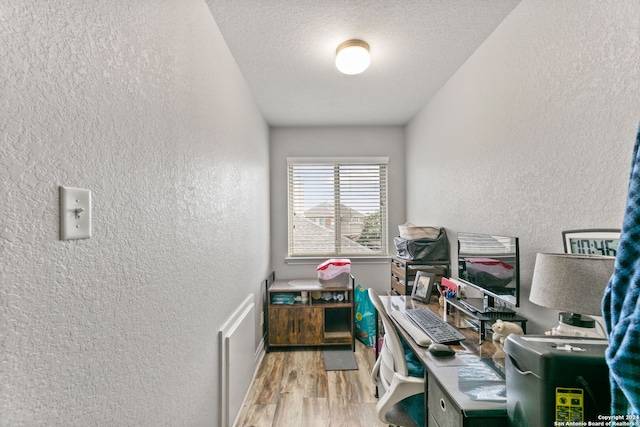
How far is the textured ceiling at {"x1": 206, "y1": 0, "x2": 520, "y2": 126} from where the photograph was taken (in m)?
1.63

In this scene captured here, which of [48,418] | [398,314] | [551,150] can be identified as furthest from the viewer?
[398,314]

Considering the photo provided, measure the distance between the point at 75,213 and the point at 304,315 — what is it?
2699 mm

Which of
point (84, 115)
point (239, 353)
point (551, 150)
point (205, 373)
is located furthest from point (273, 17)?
point (239, 353)

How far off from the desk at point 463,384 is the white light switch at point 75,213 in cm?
129

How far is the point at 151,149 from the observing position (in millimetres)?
1038

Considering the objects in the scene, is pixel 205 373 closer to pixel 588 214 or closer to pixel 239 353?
pixel 239 353

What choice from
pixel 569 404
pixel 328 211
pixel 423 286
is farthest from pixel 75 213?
pixel 328 211

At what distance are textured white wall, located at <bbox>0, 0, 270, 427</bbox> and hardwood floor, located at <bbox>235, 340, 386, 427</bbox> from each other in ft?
2.31

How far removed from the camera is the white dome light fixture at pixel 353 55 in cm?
191

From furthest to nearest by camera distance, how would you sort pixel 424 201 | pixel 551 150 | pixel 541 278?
pixel 424 201, pixel 551 150, pixel 541 278

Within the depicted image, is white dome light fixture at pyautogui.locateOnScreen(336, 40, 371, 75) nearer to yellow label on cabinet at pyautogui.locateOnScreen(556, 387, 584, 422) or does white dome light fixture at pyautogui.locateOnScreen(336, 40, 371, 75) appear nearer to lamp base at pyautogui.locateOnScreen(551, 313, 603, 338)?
lamp base at pyautogui.locateOnScreen(551, 313, 603, 338)

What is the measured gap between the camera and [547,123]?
1415mm

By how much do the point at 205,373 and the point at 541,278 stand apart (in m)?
1.62

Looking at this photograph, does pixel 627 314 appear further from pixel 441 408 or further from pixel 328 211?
pixel 328 211
